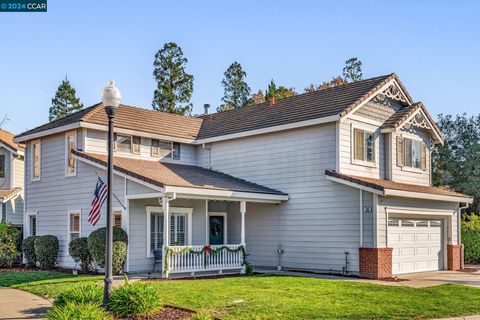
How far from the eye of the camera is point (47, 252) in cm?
2188

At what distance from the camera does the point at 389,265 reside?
63.3 ft

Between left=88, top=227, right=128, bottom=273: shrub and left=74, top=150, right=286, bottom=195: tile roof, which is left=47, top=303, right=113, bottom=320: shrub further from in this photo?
left=88, top=227, right=128, bottom=273: shrub

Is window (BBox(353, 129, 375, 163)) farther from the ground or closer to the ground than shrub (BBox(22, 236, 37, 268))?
farther from the ground

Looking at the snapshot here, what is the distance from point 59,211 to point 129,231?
14.8 feet

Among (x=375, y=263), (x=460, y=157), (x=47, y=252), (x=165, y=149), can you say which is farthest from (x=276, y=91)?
(x=375, y=263)

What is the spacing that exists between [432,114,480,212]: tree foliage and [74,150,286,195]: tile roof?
1770 centimetres

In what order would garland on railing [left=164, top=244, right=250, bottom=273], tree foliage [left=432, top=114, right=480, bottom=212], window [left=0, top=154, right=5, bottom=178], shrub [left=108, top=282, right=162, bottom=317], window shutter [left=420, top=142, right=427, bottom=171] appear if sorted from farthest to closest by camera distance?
1. tree foliage [left=432, top=114, right=480, bottom=212]
2. window [left=0, top=154, right=5, bottom=178]
3. window shutter [left=420, top=142, right=427, bottom=171]
4. garland on railing [left=164, top=244, right=250, bottom=273]
5. shrub [left=108, top=282, right=162, bottom=317]

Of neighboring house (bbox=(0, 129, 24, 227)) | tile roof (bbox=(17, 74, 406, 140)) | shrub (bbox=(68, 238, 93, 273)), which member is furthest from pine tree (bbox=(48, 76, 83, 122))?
shrub (bbox=(68, 238, 93, 273))

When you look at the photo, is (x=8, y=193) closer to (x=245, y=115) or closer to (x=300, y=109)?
(x=245, y=115)

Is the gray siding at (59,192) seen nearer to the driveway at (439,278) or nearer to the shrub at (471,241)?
the driveway at (439,278)

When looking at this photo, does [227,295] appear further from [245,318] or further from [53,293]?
[53,293]

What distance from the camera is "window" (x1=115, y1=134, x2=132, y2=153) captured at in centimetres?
2283

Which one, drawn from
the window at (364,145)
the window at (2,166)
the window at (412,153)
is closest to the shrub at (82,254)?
the window at (364,145)

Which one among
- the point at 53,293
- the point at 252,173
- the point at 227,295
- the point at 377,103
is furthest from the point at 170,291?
the point at 377,103
